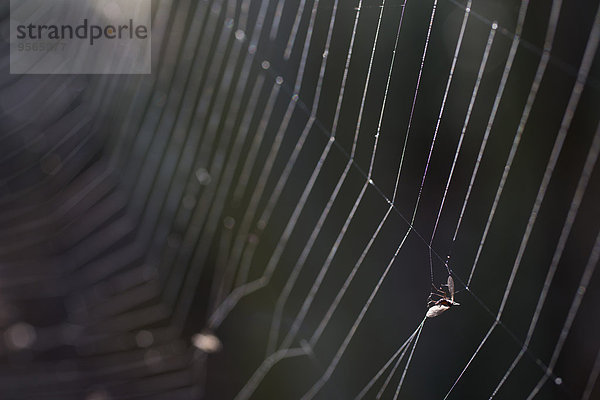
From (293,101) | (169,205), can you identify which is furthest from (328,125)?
(169,205)

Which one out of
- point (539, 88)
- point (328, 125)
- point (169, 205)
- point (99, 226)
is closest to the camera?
point (539, 88)

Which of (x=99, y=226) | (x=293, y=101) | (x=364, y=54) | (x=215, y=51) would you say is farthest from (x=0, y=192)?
(x=364, y=54)

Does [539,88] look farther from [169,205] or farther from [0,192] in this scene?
[0,192]

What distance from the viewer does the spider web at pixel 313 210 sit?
87cm

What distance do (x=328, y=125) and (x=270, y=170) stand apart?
0.76 feet

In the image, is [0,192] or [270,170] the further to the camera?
[0,192]

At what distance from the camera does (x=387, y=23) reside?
1055 mm

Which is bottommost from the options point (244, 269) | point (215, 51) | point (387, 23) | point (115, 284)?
point (115, 284)

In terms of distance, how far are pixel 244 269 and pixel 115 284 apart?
38 centimetres

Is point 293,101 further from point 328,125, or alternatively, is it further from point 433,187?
point 433,187

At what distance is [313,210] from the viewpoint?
1.29 m

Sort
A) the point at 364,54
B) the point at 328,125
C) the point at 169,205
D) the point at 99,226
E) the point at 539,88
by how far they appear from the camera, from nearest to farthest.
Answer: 1. the point at 539,88
2. the point at 364,54
3. the point at 328,125
4. the point at 169,205
5. the point at 99,226

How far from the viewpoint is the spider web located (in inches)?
A: 34.4

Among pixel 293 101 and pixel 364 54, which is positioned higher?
pixel 364 54
